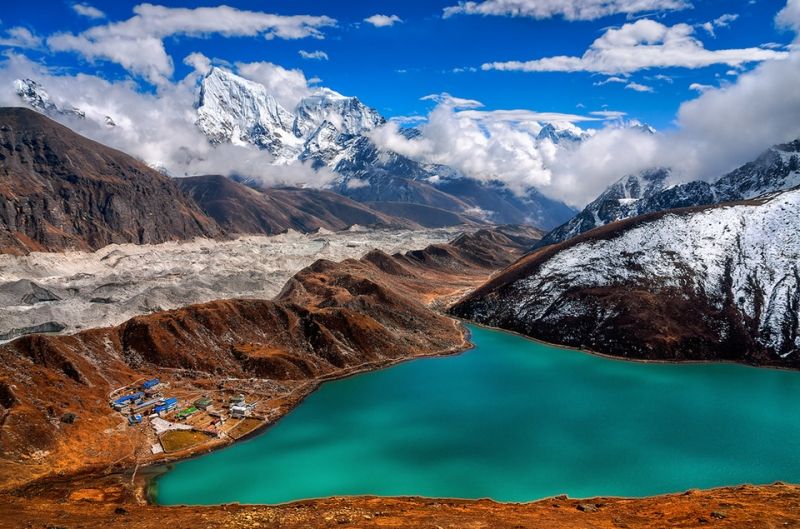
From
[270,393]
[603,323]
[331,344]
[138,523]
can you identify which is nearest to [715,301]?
[603,323]

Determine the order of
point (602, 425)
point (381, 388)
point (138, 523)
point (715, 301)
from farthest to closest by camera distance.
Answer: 1. point (715, 301)
2. point (381, 388)
3. point (602, 425)
4. point (138, 523)

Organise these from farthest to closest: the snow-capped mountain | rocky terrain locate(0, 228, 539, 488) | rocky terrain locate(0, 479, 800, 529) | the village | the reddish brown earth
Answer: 1. the snow-capped mountain
2. the village
3. rocky terrain locate(0, 228, 539, 488)
4. the reddish brown earth
5. rocky terrain locate(0, 479, 800, 529)

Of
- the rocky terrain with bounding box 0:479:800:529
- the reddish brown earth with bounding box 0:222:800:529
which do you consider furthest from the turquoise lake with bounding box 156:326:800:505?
the rocky terrain with bounding box 0:479:800:529

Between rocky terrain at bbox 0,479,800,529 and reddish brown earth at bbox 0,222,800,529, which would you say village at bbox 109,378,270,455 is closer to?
reddish brown earth at bbox 0,222,800,529

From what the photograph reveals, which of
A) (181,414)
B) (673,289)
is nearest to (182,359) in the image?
(181,414)

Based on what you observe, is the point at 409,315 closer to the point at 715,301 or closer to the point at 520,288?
the point at 520,288

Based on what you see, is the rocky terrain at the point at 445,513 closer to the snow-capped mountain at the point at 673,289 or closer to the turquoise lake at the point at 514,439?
the turquoise lake at the point at 514,439
